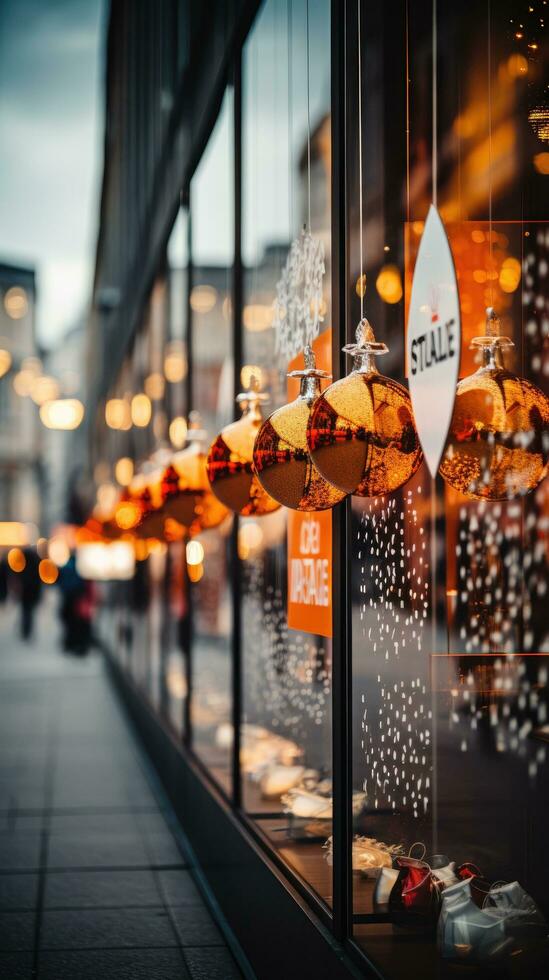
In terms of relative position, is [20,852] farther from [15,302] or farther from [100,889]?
[15,302]

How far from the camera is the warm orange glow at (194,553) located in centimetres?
863

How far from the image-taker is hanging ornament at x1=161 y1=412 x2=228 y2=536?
246 inches

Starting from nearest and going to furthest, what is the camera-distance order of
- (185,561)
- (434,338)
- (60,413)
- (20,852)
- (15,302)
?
(434,338) → (20,852) → (185,561) → (60,413) → (15,302)

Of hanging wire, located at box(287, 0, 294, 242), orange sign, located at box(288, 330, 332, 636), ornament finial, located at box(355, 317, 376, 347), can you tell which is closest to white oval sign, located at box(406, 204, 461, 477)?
ornament finial, located at box(355, 317, 376, 347)

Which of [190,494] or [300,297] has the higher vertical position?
[300,297]

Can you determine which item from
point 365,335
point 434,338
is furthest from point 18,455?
point 434,338

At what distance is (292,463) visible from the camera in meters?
3.47

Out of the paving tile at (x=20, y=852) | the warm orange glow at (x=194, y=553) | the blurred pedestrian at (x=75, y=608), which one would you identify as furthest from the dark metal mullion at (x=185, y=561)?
the blurred pedestrian at (x=75, y=608)

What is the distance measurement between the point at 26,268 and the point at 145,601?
134 ft

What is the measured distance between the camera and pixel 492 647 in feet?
12.6

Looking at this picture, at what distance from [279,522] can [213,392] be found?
262 centimetres

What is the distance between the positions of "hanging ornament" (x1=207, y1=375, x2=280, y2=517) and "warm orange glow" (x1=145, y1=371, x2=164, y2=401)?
722 centimetres

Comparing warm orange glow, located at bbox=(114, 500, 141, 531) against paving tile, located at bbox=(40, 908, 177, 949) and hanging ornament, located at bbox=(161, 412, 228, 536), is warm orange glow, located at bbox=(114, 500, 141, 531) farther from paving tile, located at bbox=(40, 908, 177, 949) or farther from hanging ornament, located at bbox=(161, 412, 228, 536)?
paving tile, located at bbox=(40, 908, 177, 949)

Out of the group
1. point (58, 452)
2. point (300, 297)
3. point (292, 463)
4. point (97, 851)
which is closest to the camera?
point (292, 463)
